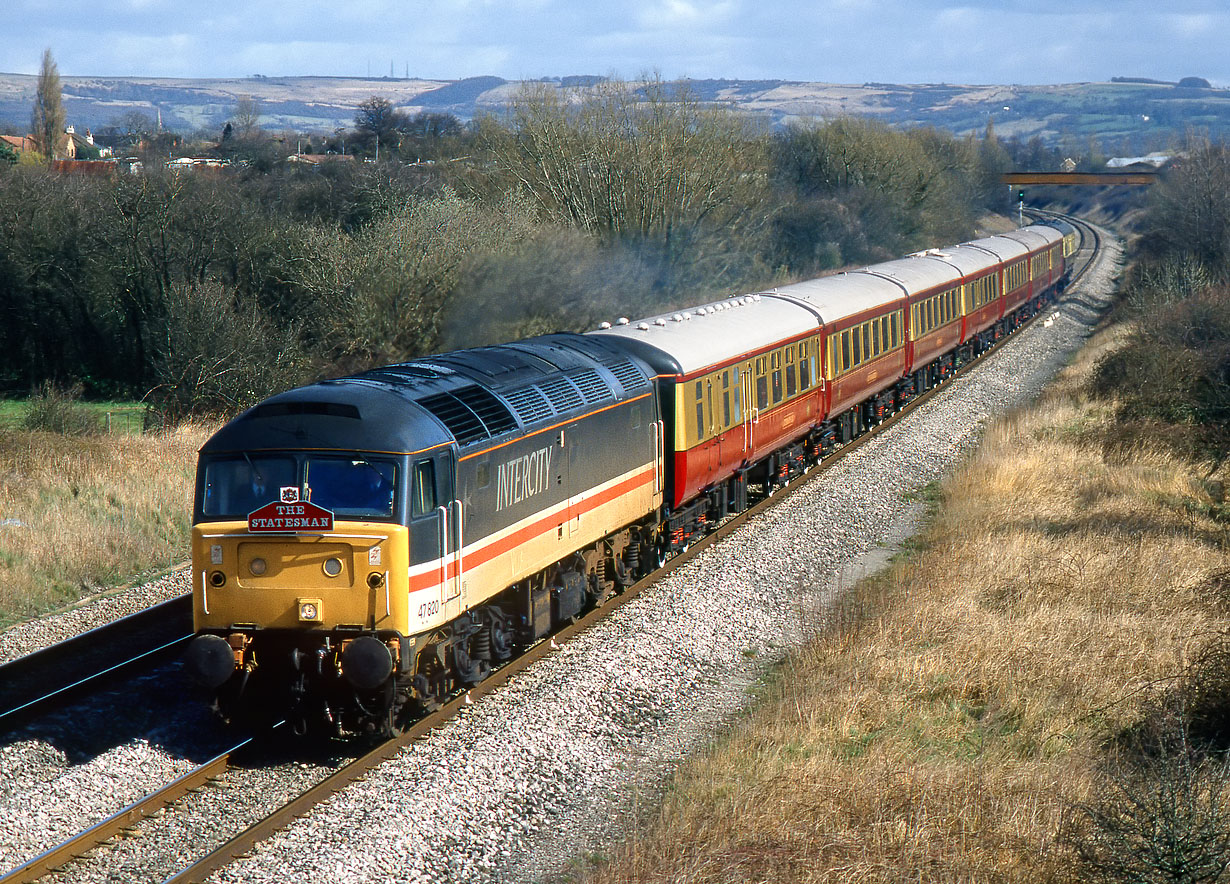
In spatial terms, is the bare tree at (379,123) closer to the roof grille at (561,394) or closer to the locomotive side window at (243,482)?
the roof grille at (561,394)

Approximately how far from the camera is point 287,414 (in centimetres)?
1042

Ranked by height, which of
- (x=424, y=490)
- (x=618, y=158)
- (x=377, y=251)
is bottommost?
(x=424, y=490)

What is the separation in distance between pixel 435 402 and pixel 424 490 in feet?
3.53

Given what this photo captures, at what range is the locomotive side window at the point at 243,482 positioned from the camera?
33.5ft

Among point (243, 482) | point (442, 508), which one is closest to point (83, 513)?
point (243, 482)

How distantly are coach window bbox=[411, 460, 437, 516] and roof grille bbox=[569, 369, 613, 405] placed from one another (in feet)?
11.2

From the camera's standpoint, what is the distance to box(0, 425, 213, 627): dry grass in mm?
16266

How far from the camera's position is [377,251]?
3444 centimetres

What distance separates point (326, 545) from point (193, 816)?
7.35 ft

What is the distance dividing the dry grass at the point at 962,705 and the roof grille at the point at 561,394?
3.49 meters

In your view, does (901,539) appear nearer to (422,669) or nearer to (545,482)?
(545,482)

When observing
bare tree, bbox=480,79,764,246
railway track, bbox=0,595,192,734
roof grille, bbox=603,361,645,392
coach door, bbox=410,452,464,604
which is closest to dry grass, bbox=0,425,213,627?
railway track, bbox=0,595,192,734

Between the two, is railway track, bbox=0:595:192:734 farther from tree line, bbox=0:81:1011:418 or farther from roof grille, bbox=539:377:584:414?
tree line, bbox=0:81:1011:418

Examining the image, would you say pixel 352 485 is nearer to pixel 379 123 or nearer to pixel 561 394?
pixel 561 394
